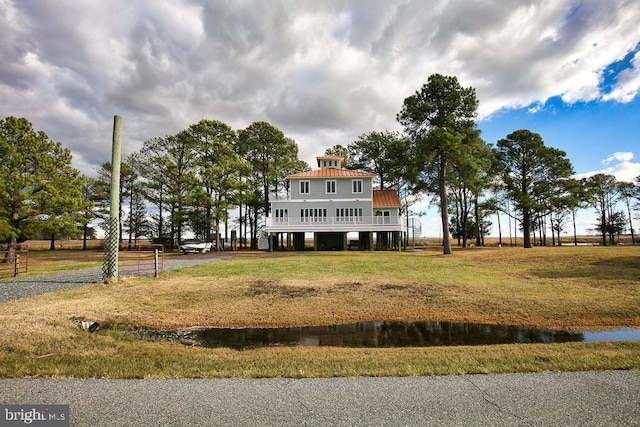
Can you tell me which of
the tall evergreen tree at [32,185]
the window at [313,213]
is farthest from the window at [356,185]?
the tall evergreen tree at [32,185]

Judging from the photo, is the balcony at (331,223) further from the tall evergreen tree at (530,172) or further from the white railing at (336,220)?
the tall evergreen tree at (530,172)

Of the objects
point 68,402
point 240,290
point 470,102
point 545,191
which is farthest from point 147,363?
point 545,191

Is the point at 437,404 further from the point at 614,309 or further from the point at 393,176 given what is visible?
the point at 393,176

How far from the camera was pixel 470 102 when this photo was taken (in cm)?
2847

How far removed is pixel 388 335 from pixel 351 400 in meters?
4.82

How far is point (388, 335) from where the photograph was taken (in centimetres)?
824

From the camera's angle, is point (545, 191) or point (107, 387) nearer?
point (107, 387)

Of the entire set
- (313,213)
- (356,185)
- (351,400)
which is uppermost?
(356,185)

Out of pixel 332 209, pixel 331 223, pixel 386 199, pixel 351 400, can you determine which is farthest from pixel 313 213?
pixel 351 400

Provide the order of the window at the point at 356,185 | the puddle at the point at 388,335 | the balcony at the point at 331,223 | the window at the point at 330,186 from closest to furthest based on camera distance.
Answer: the puddle at the point at 388,335 → the balcony at the point at 331,223 → the window at the point at 356,185 → the window at the point at 330,186

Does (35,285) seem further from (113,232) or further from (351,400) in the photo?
(351,400)

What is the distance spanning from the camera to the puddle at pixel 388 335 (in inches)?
297

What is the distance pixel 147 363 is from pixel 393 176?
4128cm

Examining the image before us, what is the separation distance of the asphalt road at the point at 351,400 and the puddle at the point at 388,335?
Result: 3235 millimetres
